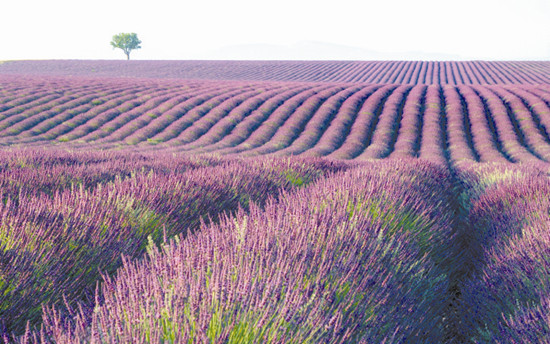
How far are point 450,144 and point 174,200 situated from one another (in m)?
16.3

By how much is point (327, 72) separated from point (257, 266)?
5664cm

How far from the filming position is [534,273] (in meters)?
3.02

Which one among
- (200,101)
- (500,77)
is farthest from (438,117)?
(500,77)

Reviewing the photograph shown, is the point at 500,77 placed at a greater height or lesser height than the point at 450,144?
greater

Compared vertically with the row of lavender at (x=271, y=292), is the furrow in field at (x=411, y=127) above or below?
below

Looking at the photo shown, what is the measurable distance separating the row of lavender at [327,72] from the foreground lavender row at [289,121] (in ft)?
67.6

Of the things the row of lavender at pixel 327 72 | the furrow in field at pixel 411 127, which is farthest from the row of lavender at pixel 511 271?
the row of lavender at pixel 327 72

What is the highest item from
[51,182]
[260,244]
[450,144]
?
[260,244]

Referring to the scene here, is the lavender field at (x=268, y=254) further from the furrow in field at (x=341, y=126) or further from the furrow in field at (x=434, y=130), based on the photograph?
the furrow in field at (x=341, y=126)

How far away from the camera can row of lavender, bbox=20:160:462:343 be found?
157 centimetres

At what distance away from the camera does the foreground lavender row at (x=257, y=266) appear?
5.42 ft

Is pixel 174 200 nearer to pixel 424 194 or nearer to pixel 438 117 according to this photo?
pixel 424 194
